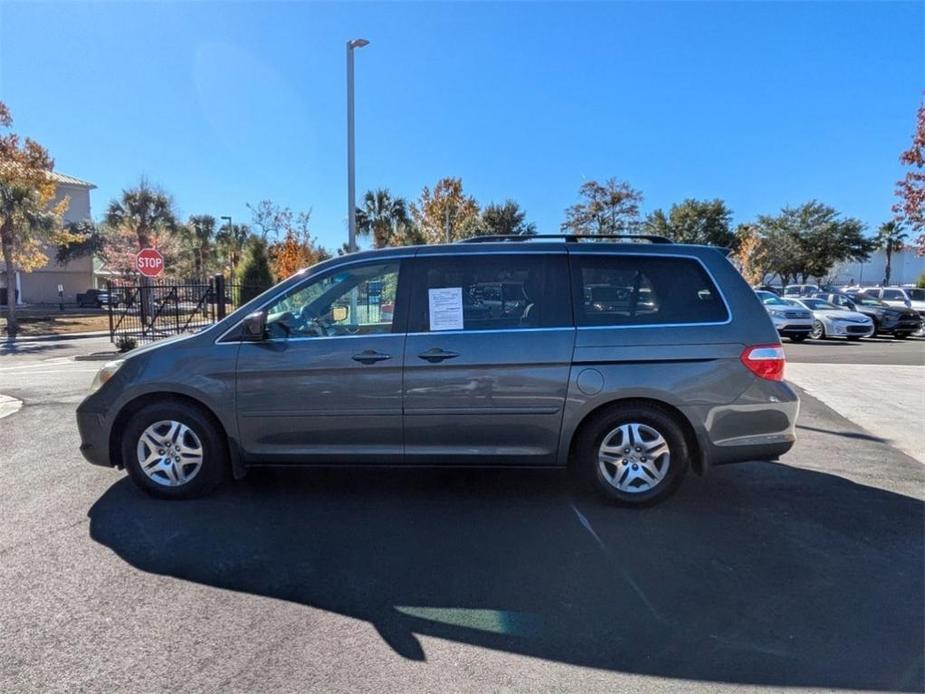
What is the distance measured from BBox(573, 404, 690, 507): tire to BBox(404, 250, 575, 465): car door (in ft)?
1.02

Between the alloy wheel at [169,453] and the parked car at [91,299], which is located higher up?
the parked car at [91,299]

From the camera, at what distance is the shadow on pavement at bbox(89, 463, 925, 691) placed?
2832mm

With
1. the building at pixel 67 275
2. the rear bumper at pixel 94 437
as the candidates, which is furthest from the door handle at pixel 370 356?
the building at pixel 67 275

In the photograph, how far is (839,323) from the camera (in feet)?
66.0

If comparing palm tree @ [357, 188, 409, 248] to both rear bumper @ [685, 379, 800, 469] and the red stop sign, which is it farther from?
rear bumper @ [685, 379, 800, 469]

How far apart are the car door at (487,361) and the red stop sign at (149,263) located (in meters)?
13.7

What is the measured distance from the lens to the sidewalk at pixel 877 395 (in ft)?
22.8

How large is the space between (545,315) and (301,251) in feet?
79.0

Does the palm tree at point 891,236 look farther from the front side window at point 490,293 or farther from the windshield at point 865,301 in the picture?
the front side window at point 490,293

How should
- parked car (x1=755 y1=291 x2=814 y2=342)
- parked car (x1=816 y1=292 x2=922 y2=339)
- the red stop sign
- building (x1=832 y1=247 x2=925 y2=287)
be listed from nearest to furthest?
the red stop sign → parked car (x1=755 y1=291 x2=814 y2=342) → parked car (x1=816 y1=292 x2=922 y2=339) → building (x1=832 y1=247 x2=925 y2=287)

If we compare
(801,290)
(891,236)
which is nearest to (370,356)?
(801,290)

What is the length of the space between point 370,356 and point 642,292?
2.07 m

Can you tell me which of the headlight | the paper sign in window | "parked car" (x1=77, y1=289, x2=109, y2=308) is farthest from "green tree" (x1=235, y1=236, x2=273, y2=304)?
"parked car" (x1=77, y1=289, x2=109, y2=308)

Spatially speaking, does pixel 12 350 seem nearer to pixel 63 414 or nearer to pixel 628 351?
pixel 63 414
